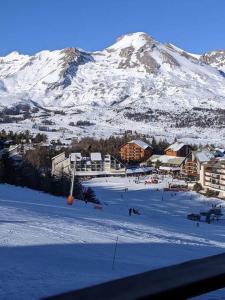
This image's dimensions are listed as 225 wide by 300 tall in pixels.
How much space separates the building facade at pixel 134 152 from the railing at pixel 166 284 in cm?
9097

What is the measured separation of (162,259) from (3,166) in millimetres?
21611

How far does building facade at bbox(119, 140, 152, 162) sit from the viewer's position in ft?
Answer: 309

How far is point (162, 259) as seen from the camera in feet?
23.1

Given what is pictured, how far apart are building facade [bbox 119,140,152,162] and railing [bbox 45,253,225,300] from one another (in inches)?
3582

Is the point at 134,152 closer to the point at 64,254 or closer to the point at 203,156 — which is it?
the point at 203,156

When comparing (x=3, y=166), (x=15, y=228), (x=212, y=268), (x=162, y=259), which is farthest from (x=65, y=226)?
(x=3, y=166)

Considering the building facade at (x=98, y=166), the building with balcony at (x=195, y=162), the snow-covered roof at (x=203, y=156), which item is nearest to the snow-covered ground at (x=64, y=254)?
the building with balcony at (x=195, y=162)

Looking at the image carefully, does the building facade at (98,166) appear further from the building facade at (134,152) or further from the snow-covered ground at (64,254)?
the snow-covered ground at (64,254)

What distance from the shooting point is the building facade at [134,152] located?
94250 mm

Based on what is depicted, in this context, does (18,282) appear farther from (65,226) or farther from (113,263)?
(65,226)

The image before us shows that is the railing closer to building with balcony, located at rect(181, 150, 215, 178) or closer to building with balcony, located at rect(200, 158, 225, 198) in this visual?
building with balcony, located at rect(200, 158, 225, 198)

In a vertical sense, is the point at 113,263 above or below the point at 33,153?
below

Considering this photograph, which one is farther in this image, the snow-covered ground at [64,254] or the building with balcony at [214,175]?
the building with balcony at [214,175]

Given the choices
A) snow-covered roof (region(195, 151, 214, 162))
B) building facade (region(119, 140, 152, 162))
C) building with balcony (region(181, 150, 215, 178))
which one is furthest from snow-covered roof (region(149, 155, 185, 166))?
snow-covered roof (region(195, 151, 214, 162))
